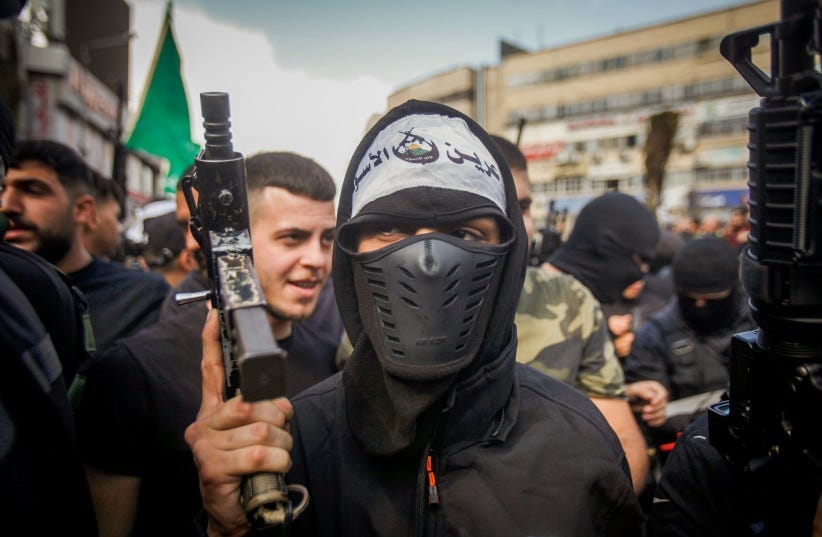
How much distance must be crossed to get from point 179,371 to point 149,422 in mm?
233

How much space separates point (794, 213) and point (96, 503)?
2.16 m

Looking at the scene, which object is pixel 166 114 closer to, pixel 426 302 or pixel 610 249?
pixel 610 249

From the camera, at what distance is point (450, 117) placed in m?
1.97

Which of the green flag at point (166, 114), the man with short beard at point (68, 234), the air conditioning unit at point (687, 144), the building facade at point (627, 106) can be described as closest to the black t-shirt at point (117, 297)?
the man with short beard at point (68, 234)

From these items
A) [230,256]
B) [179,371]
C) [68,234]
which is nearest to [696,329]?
[179,371]

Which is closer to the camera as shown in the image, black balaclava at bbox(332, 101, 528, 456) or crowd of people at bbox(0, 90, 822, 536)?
crowd of people at bbox(0, 90, 822, 536)

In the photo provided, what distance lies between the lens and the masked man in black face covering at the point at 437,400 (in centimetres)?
151

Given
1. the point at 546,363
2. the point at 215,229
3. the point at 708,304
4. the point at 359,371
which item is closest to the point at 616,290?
the point at 708,304

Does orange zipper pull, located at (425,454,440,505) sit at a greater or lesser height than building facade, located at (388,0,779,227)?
lesser

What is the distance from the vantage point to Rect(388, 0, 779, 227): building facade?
4184cm

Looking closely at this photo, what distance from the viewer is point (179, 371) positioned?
2246 millimetres

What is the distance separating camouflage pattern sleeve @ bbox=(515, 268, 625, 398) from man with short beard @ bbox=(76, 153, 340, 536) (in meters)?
0.94

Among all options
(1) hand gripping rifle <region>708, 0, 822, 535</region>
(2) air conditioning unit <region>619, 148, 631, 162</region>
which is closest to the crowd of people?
(1) hand gripping rifle <region>708, 0, 822, 535</region>

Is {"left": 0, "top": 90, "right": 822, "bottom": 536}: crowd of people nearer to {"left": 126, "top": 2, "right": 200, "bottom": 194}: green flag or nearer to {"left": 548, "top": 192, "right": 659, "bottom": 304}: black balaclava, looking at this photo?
{"left": 548, "top": 192, "right": 659, "bottom": 304}: black balaclava
